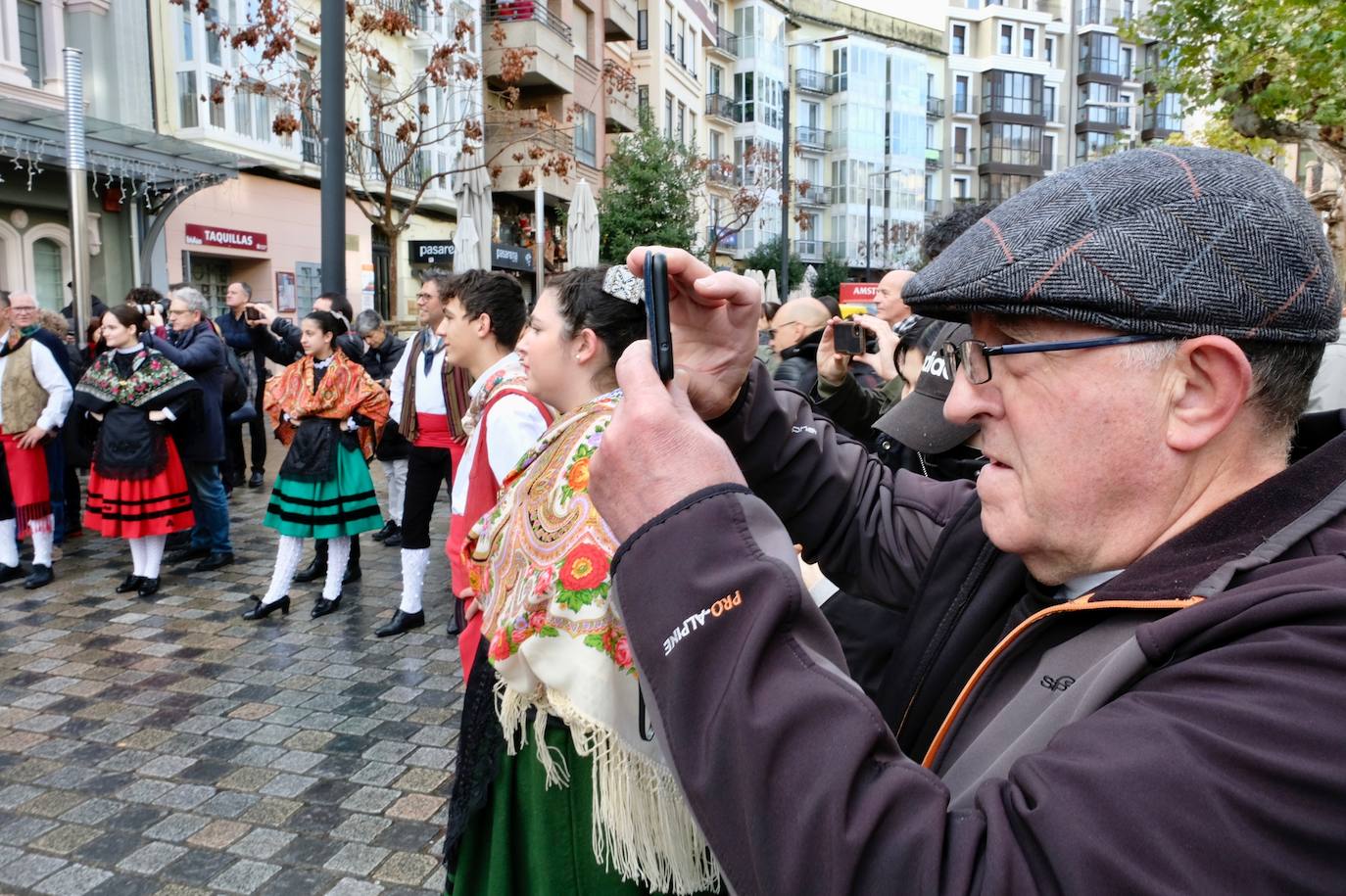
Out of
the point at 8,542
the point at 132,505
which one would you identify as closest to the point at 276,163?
the point at 8,542

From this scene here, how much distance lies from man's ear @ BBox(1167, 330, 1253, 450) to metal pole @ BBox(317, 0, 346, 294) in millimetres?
7702

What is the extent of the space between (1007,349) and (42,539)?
7.96 metres

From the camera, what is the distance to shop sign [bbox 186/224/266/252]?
1817 cm

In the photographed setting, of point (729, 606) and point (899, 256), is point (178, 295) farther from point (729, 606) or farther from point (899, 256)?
point (899, 256)

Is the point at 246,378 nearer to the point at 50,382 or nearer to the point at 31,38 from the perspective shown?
the point at 50,382

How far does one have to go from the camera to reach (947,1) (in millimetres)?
66000

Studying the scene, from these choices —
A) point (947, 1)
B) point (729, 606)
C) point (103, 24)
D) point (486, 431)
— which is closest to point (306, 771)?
point (486, 431)

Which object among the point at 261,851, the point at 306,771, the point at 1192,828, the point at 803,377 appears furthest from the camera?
the point at 803,377

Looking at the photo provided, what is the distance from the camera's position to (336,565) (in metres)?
6.66

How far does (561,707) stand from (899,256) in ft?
195

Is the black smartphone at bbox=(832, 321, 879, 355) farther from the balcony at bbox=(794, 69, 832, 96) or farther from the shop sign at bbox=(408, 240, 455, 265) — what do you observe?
the balcony at bbox=(794, 69, 832, 96)

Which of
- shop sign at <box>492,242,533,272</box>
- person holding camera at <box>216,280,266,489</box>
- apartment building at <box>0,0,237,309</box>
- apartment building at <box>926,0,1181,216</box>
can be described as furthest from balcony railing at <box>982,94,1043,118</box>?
person holding camera at <box>216,280,266,489</box>

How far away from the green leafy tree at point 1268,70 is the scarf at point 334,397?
10.3m

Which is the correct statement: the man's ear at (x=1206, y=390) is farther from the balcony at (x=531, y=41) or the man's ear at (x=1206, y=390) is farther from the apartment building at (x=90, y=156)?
the balcony at (x=531, y=41)
